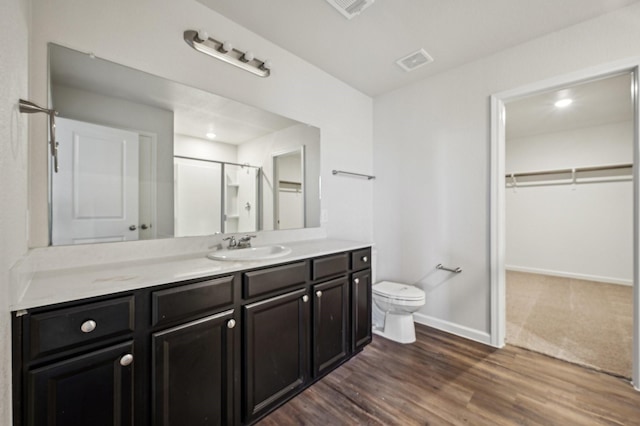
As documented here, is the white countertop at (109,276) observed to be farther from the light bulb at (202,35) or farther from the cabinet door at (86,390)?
A: the light bulb at (202,35)

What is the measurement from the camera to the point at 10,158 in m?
0.79

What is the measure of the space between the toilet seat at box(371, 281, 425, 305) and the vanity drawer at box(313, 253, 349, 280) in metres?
0.61

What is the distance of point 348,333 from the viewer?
1984 mm

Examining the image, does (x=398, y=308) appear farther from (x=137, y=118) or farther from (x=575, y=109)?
(x=575, y=109)

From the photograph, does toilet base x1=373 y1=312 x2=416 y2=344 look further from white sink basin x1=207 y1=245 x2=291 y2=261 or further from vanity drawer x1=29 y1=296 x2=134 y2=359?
vanity drawer x1=29 y1=296 x2=134 y2=359

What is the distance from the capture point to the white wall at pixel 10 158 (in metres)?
0.70

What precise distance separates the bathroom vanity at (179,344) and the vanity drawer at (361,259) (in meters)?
0.26

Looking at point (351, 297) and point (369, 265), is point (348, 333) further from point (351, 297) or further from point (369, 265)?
point (369, 265)

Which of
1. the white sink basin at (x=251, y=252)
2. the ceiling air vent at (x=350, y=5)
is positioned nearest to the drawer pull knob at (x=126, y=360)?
the white sink basin at (x=251, y=252)

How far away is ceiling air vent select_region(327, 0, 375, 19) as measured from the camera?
5.39 feet

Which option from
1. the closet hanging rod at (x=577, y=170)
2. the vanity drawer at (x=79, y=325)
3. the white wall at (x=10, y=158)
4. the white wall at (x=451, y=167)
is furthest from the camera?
the closet hanging rod at (x=577, y=170)

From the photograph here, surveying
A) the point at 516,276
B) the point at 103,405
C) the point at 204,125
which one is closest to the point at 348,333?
the point at 103,405

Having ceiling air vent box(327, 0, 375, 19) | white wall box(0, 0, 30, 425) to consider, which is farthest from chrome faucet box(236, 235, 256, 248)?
ceiling air vent box(327, 0, 375, 19)

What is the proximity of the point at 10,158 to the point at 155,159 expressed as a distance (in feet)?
2.46
